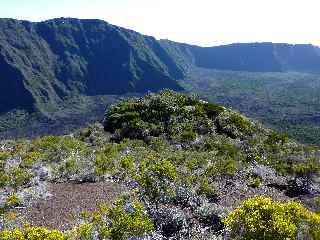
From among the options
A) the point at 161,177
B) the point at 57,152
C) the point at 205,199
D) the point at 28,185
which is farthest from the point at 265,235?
the point at 57,152

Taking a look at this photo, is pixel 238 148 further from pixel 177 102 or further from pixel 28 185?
pixel 28 185

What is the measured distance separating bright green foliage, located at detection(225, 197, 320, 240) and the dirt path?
837 centimetres

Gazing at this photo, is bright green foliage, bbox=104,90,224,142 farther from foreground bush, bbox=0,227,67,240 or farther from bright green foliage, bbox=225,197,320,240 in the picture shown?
foreground bush, bbox=0,227,67,240

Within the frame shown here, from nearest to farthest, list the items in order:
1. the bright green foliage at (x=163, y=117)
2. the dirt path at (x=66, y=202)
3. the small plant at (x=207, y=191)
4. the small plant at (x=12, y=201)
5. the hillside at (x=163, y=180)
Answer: the hillside at (x=163, y=180) → the dirt path at (x=66, y=202) → the small plant at (x=12, y=201) → the small plant at (x=207, y=191) → the bright green foliage at (x=163, y=117)

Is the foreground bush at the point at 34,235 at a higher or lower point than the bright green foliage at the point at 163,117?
higher

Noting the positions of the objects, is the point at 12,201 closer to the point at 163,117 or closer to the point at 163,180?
the point at 163,180

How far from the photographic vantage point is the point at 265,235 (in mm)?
14961

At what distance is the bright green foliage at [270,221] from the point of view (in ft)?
49.2

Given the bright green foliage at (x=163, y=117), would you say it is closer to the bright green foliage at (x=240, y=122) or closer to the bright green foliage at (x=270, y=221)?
the bright green foliage at (x=240, y=122)

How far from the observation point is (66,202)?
81.7ft

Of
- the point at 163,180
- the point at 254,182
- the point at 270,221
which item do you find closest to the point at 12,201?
the point at 163,180

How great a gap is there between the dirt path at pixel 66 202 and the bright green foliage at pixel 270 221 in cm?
837

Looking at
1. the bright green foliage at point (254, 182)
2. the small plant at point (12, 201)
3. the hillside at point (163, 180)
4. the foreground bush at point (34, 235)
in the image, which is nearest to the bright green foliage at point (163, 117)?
the hillside at point (163, 180)

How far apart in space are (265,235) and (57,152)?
21.4m
